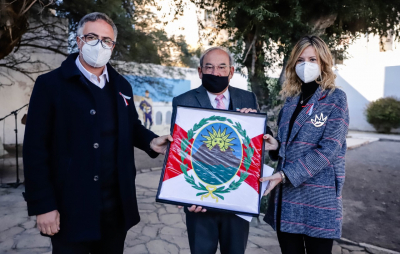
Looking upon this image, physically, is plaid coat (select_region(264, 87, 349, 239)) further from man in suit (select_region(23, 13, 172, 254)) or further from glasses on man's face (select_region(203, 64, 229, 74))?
man in suit (select_region(23, 13, 172, 254))

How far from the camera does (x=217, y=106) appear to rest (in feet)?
7.25

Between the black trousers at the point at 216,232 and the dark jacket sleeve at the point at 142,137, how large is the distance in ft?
1.85

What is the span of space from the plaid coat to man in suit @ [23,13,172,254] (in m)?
1.06

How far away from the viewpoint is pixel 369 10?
3816 millimetres

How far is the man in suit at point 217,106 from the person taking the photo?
206 centimetres

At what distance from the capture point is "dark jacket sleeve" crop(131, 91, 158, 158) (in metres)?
2.12

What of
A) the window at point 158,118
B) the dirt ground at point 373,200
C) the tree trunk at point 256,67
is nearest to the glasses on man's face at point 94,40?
the tree trunk at point 256,67

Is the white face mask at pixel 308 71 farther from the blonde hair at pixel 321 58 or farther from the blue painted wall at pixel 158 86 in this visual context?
the blue painted wall at pixel 158 86

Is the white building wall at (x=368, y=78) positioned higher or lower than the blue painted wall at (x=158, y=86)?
higher

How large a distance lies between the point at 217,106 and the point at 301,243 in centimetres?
112

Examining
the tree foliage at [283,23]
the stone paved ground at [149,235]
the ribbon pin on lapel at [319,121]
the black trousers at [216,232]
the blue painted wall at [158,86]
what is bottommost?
the stone paved ground at [149,235]

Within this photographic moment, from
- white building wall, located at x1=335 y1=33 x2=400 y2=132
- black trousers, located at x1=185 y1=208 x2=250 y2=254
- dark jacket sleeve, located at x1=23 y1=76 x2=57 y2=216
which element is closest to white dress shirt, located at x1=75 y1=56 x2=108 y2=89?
dark jacket sleeve, located at x1=23 y1=76 x2=57 y2=216

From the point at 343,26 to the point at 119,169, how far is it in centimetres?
473

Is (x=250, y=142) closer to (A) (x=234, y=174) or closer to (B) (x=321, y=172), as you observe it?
(A) (x=234, y=174)
